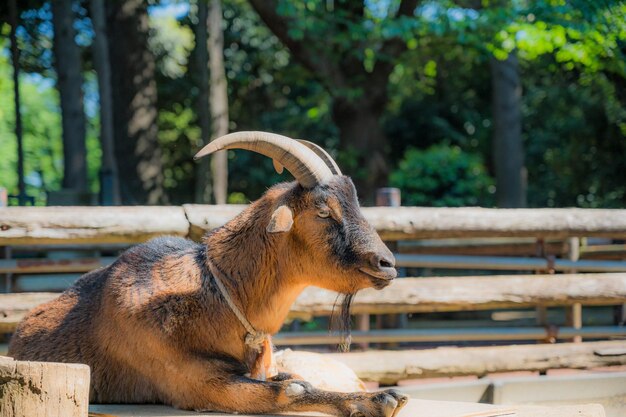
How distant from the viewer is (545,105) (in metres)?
17.9

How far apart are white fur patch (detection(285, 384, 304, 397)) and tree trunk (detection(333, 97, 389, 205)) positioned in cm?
909

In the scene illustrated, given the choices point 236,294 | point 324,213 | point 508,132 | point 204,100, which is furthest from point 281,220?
point 508,132

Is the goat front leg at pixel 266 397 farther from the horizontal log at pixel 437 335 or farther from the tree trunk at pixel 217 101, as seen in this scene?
the tree trunk at pixel 217 101

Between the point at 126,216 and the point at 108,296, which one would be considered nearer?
the point at 108,296

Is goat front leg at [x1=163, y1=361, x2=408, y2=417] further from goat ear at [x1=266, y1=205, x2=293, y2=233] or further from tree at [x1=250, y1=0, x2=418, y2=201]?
tree at [x1=250, y1=0, x2=418, y2=201]

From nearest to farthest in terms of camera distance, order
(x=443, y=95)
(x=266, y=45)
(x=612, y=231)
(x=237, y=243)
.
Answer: (x=237, y=243), (x=612, y=231), (x=266, y=45), (x=443, y=95)

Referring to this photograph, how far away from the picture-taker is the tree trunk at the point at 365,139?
1241 centimetres

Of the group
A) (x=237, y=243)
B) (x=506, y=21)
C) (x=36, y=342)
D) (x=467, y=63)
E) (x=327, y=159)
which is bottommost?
(x=36, y=342)

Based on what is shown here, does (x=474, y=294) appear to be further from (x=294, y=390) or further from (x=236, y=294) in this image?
(x=294, y=390)

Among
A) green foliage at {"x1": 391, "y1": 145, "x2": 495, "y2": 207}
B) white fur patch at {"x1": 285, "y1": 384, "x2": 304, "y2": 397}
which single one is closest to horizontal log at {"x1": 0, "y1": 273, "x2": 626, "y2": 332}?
white fur patch at {"x1": 285, "y1": 384, "x2": 304, "y2": 397}

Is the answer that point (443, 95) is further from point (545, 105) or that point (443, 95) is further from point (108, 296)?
point (108, 296)

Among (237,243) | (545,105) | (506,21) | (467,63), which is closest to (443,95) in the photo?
(467,63)

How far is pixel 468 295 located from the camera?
18.0 feet

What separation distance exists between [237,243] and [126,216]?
1688 millimetres
